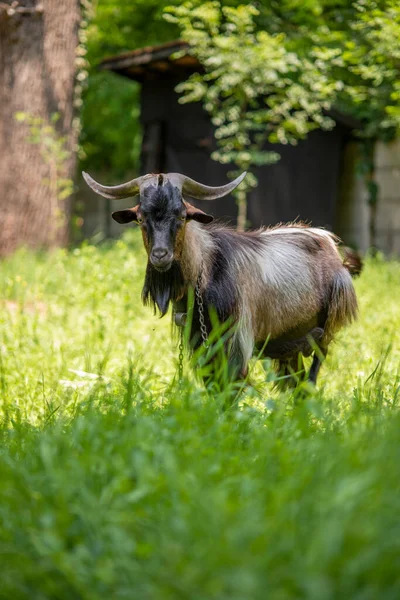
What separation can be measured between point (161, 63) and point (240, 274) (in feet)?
37.2

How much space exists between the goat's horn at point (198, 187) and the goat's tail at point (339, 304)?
1289 millimetres

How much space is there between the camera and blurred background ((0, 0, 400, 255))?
12.4 meters

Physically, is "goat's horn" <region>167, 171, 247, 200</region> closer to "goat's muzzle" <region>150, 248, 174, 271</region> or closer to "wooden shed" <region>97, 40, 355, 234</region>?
"goat's muzzle" <region>150, 248, 174, 271</region>

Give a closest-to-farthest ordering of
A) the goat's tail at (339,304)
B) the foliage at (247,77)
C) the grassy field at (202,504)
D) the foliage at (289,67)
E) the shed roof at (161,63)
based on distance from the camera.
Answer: the grassy field at (202,504) → the goat's tail at (339,304) → the foliage at (289,67) → the foliage at (247,77) → the shed roof at (161,63)

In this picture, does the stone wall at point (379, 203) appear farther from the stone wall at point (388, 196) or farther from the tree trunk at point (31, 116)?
the tree trunk at point (31, 116)

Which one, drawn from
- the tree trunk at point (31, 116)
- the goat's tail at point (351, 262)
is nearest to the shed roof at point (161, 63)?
the tree trunk at point (31, 116)

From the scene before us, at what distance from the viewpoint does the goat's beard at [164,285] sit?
4.93 m

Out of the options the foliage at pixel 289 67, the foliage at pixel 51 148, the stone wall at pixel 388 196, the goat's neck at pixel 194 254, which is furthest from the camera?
the stone wall at pixel 388 196

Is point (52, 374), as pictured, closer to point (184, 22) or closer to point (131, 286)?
point (131, 286)

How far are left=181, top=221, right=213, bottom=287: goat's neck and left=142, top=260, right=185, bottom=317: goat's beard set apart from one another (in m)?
0.05

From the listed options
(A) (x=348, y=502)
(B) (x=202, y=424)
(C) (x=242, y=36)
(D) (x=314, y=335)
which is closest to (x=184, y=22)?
(C) (x=242, y=36)

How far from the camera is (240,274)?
5.15 meters

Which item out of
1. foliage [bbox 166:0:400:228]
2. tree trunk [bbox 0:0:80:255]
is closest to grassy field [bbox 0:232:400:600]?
foliage [bbox 166:0:400:228]

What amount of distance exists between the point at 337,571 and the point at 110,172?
74.5ft
